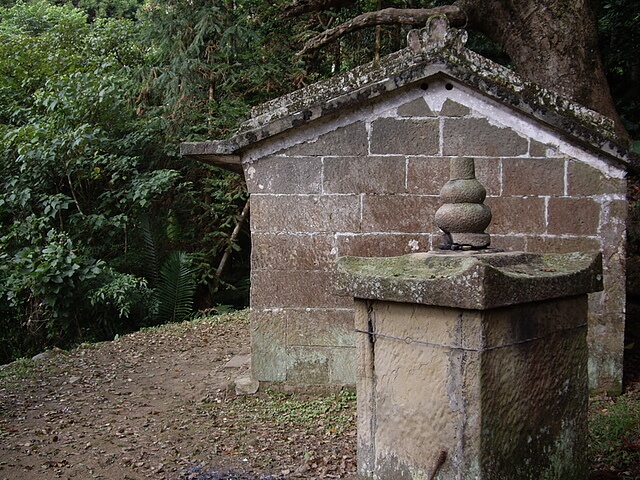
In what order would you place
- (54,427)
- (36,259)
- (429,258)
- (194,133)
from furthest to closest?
(194,133) < (36,259) < (54,427) < (429,258)

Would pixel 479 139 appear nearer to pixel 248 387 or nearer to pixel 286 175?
pixel 286 175

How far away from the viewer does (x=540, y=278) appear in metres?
3.20

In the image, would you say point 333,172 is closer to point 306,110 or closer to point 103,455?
Result: point 306,110

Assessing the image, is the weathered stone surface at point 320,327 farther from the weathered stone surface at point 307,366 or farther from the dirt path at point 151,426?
the dirt path at point 151,426

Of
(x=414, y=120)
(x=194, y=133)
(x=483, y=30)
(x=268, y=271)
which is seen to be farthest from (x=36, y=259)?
(x=483, y=30)

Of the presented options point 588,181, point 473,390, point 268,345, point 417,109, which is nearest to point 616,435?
point 588,181

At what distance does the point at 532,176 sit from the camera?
5.92 meters

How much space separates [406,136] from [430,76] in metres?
0.58

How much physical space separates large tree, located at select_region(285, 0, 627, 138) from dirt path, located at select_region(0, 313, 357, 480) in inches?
217

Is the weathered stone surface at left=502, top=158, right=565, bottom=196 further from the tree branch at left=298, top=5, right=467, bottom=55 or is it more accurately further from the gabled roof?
the tree branch at left=298, top=5, right=467, bottom=55

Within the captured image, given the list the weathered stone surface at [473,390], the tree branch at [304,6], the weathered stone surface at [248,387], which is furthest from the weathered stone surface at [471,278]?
the tree branch at [304,6]

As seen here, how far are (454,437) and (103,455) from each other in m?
3.21

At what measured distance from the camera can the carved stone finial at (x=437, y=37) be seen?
5.77 m

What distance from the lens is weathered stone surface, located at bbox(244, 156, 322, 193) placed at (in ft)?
20.1
